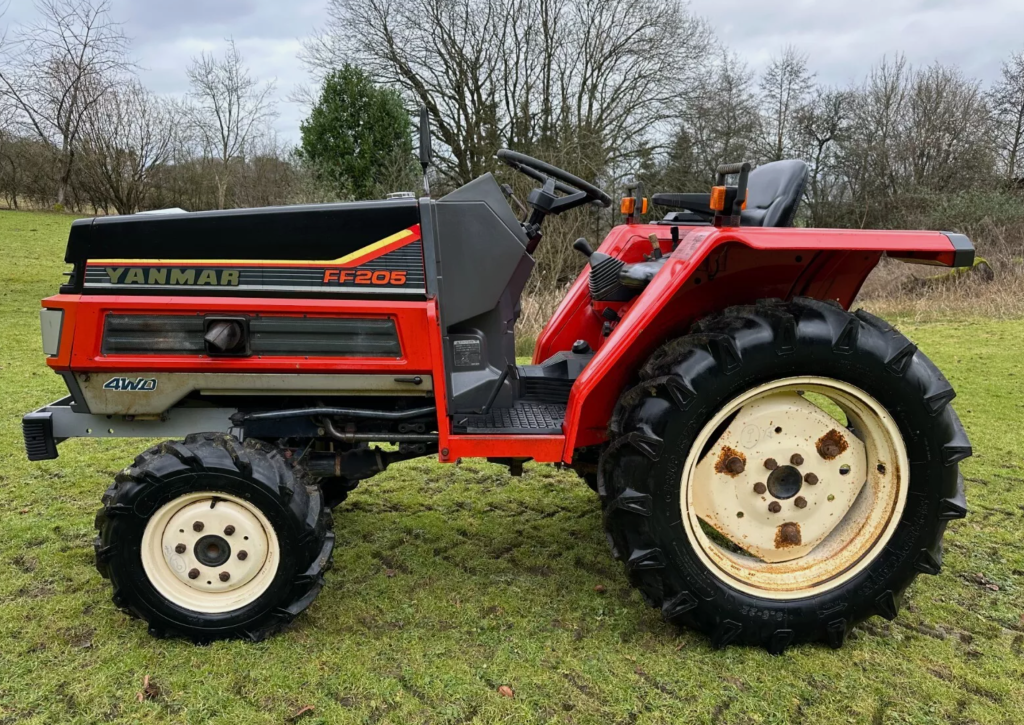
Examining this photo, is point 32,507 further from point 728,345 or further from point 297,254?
point 728,345

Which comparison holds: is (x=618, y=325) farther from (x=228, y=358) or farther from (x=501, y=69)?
(x=501, y=69)

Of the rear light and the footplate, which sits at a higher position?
the rear light

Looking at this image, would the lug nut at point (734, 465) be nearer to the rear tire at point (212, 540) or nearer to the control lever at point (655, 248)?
the control lever at point (655, 248)

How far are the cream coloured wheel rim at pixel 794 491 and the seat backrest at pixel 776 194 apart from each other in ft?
2.87

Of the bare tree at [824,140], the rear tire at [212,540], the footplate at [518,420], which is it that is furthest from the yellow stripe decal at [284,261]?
the bare tree at [824,140]

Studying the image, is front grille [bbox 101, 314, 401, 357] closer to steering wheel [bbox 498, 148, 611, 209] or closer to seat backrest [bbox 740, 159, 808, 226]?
steering wheel [bbox 498, 148, 611, 209]

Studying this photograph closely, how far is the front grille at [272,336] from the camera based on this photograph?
2.13m

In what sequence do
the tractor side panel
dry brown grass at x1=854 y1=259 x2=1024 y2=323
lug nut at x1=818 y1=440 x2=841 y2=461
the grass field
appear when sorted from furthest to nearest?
1. dry brown grass at x1=854 y1=259 x2=1024 y2=323
2. lug nut at x1=818 y1=440 x2=841 y2=461
3. the tractor side panel
4. the grass field

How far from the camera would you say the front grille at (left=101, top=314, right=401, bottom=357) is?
2.13 m

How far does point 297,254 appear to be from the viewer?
84.4 inches

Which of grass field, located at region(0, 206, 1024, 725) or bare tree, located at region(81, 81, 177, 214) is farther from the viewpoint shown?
bare tree, located at region(81, 81, 177, 214)

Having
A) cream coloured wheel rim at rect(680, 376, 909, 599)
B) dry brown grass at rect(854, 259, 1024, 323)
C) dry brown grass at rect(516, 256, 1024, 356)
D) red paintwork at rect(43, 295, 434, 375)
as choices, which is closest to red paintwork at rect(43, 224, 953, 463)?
red paintwork at rect(43, 295, 434, 375)

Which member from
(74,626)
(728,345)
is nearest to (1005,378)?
(728,345)

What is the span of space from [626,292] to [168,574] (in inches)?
75.6
